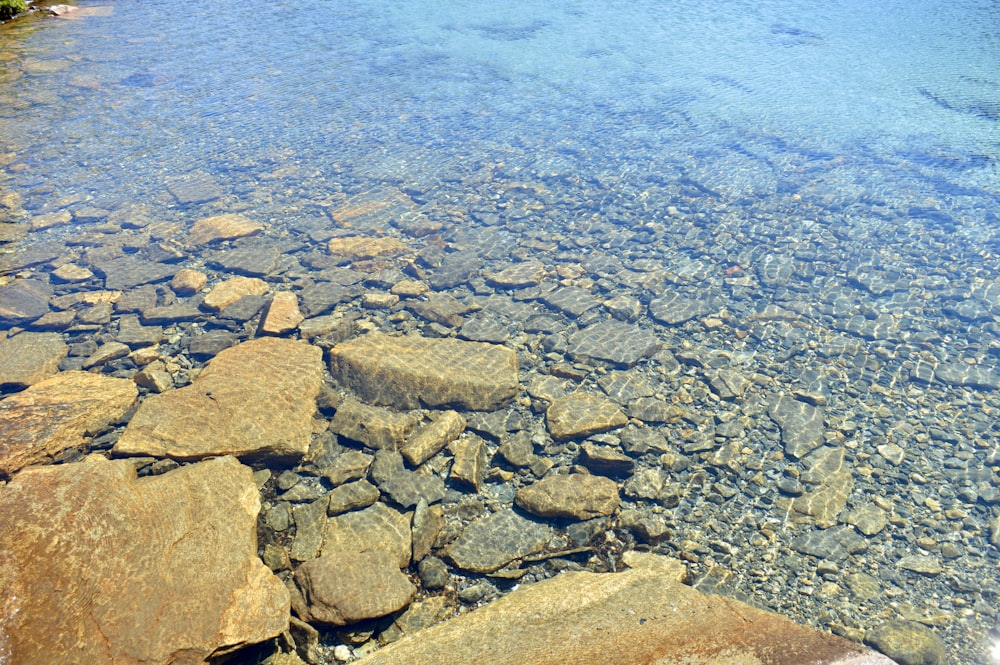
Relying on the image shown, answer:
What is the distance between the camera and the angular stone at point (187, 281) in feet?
21.6

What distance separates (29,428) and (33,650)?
86.6 inches

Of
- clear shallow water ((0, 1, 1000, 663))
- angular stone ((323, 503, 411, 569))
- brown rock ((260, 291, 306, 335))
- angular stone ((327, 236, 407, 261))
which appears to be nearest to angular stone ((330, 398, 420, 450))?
angular stone ((323, 503, 411, 569))

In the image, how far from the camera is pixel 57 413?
15.0 ft

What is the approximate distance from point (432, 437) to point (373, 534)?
92 centimetres

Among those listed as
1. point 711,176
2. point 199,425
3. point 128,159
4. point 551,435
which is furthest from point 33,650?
point 711,176

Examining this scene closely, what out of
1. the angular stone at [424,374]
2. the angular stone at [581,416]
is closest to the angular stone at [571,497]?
the angular stone at [581,416]

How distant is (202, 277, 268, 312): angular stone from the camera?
6227mm

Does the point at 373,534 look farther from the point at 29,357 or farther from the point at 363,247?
the point at 363,247

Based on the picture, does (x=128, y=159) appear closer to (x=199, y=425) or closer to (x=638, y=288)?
(x=199, y=425)

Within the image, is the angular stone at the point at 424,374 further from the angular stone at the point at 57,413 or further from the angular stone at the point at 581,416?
the angular stone at the point at 57,413

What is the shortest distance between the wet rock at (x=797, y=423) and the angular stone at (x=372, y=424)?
2972 mm

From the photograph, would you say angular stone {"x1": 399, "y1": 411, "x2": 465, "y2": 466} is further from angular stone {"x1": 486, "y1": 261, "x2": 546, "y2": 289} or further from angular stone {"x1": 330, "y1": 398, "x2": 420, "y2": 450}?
angular stone {"x1": 486, "y1": 261, "x2": 546, "y2": 289}

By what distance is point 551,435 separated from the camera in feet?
16.1

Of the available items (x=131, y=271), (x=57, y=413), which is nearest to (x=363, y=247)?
(x=131, y=271)
